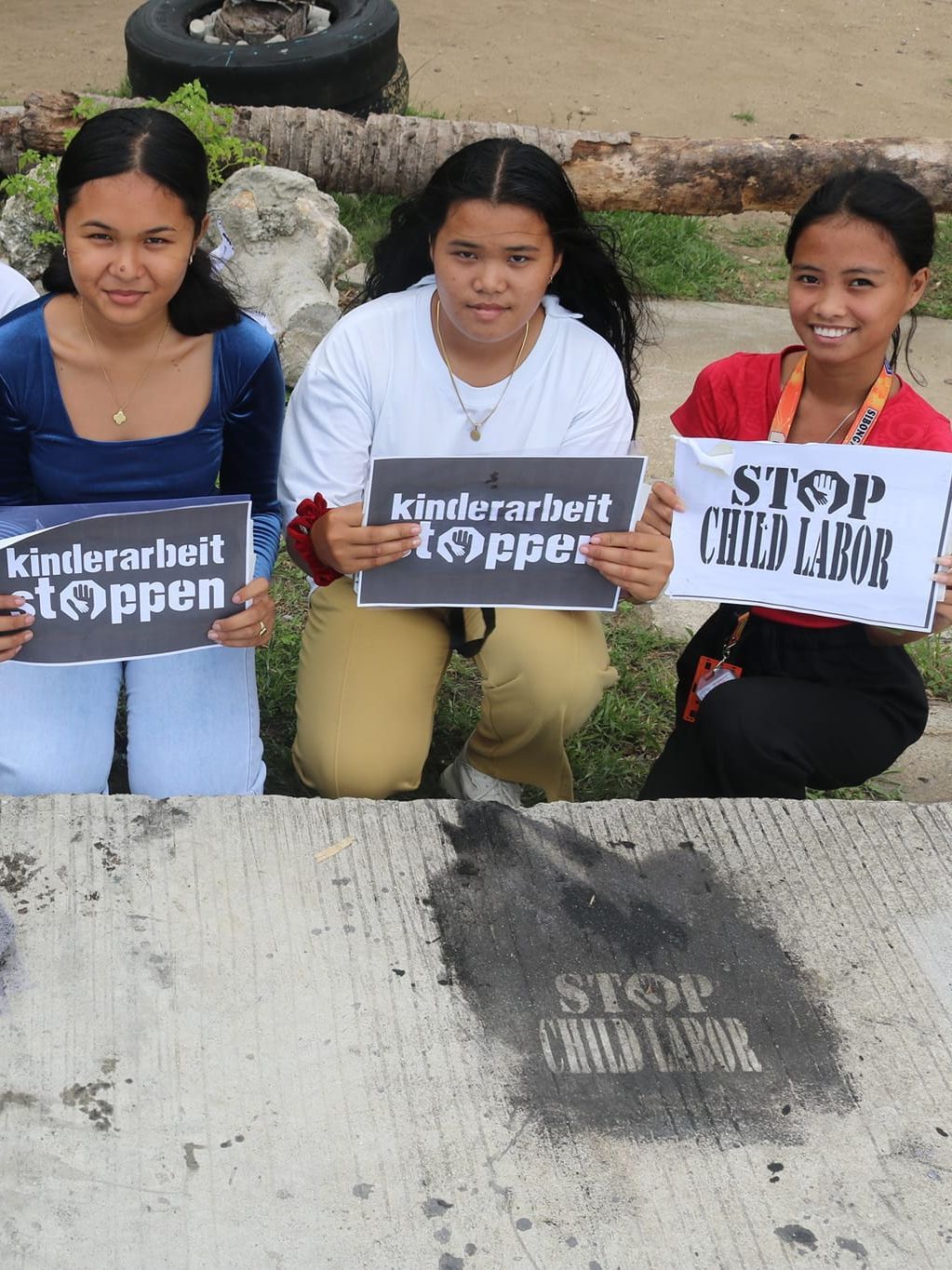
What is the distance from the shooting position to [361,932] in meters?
2.15

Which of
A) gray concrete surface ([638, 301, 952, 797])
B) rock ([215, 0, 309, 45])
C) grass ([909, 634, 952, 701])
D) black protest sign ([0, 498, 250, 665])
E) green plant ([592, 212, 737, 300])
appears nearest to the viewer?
black protest sign ([0, 498, 250, 665])

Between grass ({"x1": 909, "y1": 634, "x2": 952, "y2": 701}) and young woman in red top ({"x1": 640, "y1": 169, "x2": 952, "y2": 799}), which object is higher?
young woman in red top ({"x1": 640, "y1": 169, "x2": 952, "y2": 799})

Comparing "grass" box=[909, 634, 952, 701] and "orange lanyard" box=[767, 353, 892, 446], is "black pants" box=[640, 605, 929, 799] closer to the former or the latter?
"orange lanyard" box=[767, 353, 892, 446]

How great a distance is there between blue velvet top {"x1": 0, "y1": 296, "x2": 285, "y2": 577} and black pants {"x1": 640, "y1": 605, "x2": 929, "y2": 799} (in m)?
0.95

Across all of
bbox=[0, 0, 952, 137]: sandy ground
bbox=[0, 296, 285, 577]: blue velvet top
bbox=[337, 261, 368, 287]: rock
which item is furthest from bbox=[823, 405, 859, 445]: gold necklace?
bbox=[0, 0, 952, 137]: sandy ground

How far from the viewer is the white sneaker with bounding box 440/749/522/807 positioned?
2.89 meters

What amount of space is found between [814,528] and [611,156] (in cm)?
361

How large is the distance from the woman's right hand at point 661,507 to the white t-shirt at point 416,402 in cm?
18

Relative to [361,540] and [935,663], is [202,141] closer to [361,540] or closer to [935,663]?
[361,540]

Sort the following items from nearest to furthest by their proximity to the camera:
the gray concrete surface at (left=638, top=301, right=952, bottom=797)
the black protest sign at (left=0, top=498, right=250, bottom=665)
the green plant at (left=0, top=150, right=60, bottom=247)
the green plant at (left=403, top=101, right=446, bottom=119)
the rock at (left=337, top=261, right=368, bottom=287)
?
the black protest sign at (left=0, top=498, right=250, bottom=665), the gray concrete surface at (left=638, top=301, right=952, bottom=797), the green plant at (left=0, top=150, right=60, bottom=247), the rock at (left=337, top=261, right=368, bottom=287), the green plant at (left=403, top=101, right=446, bottom=119)

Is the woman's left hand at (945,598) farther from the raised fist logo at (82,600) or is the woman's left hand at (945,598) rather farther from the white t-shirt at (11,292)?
the white t-shirt at (11,292)

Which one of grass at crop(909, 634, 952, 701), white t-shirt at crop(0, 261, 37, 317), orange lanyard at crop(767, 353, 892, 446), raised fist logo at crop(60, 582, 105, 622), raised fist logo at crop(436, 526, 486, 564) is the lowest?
grass at crop(909, 634, 952, 701)

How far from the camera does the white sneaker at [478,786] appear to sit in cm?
289

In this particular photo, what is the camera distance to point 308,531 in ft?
8.20
